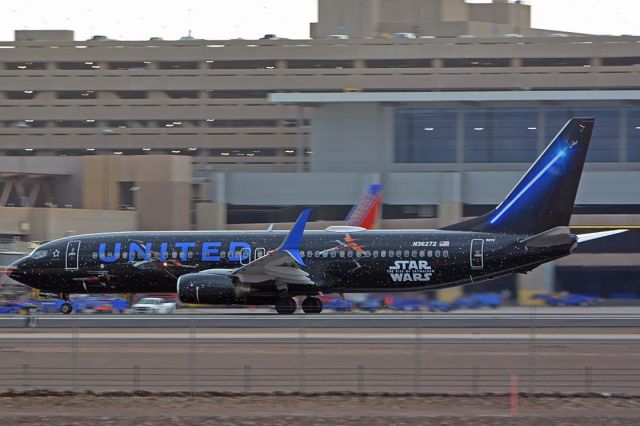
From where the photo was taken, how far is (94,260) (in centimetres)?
4753

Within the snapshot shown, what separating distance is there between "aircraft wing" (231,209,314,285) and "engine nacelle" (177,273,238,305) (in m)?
0.50

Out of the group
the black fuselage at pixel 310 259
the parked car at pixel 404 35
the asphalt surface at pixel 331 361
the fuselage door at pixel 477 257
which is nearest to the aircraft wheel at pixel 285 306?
the black fuselage at pixel 310 259

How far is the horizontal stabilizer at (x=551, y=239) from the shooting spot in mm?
43312

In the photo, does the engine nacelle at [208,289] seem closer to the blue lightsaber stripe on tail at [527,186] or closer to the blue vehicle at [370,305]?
the blue vehicle at [370,305]

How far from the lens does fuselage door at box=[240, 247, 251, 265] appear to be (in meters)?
45.7

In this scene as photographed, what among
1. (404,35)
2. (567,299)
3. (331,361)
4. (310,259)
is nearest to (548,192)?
(567,299)

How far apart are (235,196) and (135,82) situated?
5030cm

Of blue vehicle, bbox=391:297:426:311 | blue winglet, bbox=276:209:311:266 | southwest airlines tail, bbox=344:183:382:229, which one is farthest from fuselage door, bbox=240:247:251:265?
southwest airlines tail, bbox=344:183:382:229

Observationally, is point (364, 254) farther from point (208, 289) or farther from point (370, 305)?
point (208, 289)

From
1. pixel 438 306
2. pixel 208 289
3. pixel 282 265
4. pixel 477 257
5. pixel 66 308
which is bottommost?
pixel 66 308

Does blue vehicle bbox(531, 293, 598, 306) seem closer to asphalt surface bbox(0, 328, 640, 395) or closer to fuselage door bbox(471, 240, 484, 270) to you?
fuselage door bbox(471, 240, 484, 270)

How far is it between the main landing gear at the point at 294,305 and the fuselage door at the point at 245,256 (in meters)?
1.85

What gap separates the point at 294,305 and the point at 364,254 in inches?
123

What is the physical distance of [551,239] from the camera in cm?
4338
